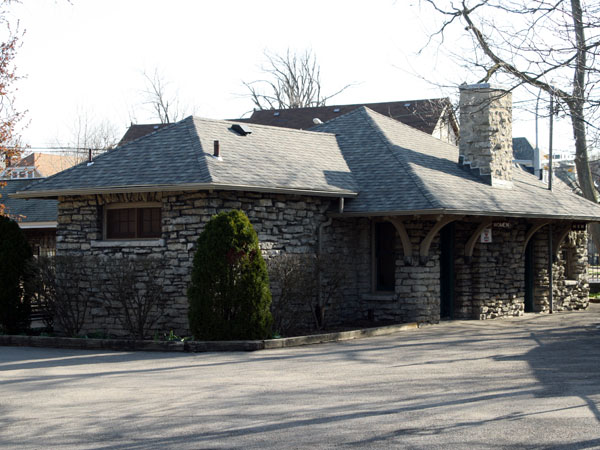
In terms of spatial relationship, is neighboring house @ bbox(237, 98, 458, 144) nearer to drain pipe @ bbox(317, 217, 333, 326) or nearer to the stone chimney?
the stone chimney

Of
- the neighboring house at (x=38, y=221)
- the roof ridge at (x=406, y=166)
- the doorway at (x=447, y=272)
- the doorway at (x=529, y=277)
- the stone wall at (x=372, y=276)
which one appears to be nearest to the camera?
the roof ridge at (x=406, y=166)

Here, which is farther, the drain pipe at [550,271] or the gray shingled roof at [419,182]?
the drain pipe at [550,271]

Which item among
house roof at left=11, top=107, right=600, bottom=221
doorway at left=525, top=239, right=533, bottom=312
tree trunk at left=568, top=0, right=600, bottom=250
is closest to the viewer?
tree trunk at left=568, top=0, right=600, bottom=250

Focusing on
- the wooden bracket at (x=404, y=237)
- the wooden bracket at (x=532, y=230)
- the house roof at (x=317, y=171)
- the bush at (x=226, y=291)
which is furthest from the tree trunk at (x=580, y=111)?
the bush at (x=226, y=291)

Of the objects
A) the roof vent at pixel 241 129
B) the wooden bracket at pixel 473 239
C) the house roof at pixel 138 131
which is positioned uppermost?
the house roof at pixel 138 131

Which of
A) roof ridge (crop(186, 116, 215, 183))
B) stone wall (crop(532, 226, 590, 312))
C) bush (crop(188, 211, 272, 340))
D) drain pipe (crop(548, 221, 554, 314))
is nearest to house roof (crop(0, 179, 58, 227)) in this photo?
roof ridge (crop(186, 116, 215, 183))

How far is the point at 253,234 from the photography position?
14164 millimetres

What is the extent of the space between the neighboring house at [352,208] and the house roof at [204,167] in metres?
0.05

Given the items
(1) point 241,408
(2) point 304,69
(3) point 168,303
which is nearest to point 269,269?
(3) point 168,303

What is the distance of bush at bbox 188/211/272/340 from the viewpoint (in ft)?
44.8

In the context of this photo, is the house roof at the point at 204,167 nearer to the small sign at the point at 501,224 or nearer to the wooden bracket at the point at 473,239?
the wooden bracket at the point at 473,239

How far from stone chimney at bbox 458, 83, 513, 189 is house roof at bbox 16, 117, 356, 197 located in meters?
3.46

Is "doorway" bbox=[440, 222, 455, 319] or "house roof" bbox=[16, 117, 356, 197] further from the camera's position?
"doorway" bbox=[440, 222, 455, 319]

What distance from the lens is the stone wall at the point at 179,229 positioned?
1515 cm
